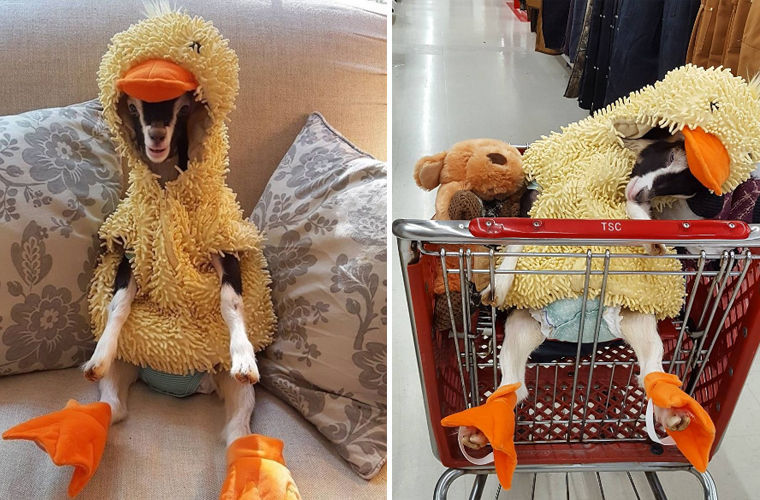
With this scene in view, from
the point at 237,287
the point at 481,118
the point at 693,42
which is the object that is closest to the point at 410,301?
the point at 237,287

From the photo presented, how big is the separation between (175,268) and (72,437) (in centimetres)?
22

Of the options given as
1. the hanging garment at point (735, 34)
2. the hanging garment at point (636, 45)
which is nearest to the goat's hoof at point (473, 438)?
the hanging garment at point (735, 34)

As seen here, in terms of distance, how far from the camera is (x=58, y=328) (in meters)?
0.96

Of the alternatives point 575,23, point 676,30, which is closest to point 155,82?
point 676,30

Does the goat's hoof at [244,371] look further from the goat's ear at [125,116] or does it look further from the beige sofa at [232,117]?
the goat's ear at [125,116]

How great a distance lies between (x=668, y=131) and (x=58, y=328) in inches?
31.9

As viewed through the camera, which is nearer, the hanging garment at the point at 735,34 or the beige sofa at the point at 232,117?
the beige sofa at the point at 232,117

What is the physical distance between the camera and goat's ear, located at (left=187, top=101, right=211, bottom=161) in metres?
0.80

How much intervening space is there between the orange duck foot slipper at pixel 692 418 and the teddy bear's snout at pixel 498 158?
338 mm

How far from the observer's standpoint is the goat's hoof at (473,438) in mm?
761

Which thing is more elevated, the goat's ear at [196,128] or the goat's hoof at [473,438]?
the goat's ear at [196,128]

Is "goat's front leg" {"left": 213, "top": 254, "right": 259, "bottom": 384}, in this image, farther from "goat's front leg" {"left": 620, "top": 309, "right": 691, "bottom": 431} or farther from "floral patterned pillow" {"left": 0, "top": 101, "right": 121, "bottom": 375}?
"goat's front leg" {"left": 620, "top": 309, "right": 691, "bottom": 431}

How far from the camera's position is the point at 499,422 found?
74cm

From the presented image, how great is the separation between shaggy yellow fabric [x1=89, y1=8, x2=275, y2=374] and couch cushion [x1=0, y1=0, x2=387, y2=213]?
0.70 ft
